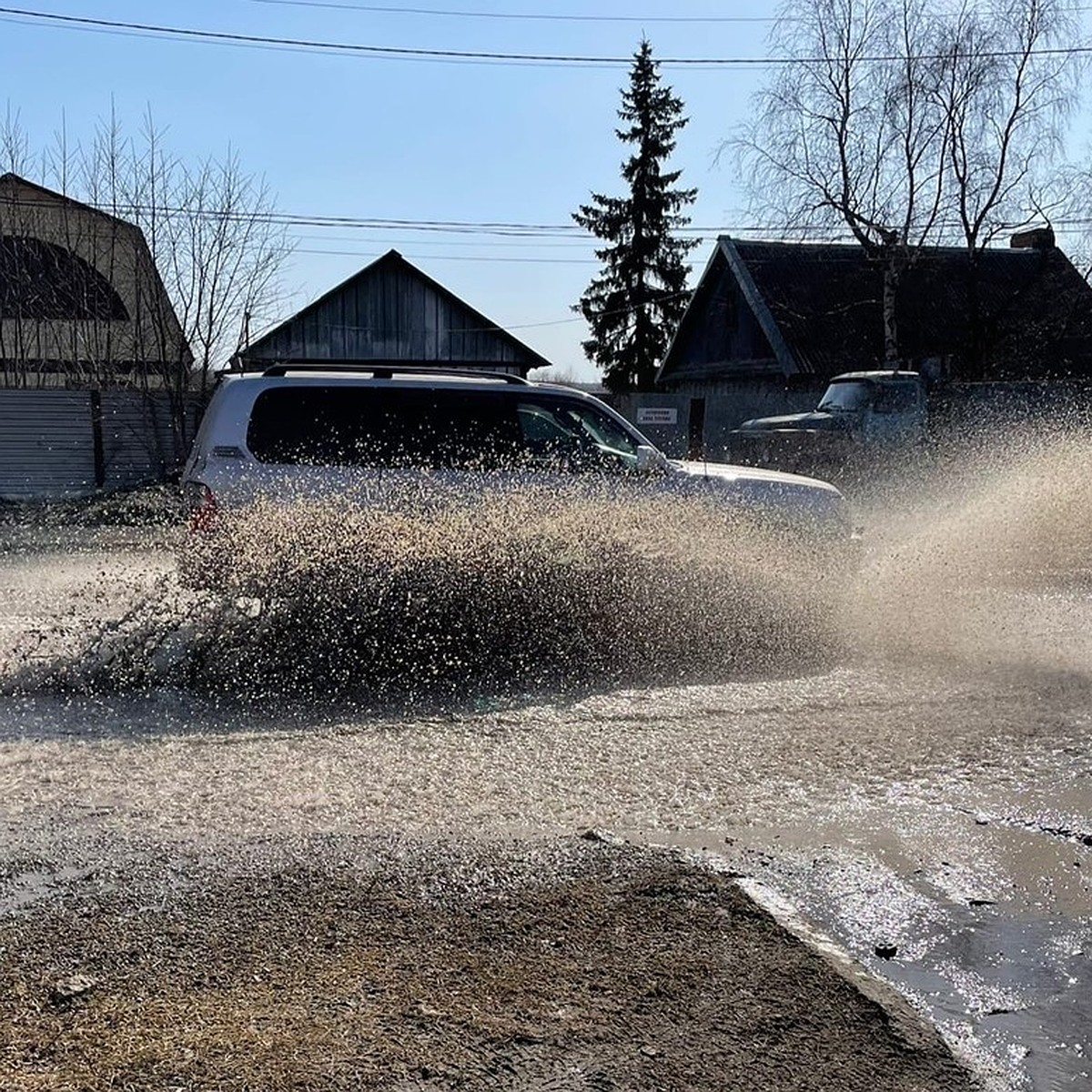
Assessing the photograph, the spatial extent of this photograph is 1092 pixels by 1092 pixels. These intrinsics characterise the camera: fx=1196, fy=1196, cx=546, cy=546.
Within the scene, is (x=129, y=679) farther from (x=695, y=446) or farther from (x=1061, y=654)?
(x=695, y=446)

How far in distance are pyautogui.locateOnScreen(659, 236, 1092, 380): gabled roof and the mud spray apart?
25215mm

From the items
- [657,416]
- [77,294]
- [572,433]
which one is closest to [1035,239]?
[657,416]

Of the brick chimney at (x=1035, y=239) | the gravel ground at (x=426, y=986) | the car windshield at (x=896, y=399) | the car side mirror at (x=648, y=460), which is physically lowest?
the gravel ground at (x=426, y=986)

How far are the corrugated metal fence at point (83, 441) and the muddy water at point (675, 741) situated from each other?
503 inches

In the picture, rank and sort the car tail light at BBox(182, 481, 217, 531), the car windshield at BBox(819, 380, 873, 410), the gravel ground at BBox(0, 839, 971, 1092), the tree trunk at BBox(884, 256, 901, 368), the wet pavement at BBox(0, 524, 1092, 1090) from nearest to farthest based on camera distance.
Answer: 1. the gravel ground at BBox(0, 839, 971, 1092)
2. the wet pavement at BBox(0, 524, 1092, 1090)
3. the car tail light at BBox(182, 481, 217, 531)
4. the car windshield at BBox(819, 380, 873, 410)
5. the tree trunk at BBox(884, 256, 901, 368)

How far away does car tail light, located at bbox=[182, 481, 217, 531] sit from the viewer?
8492 millimetres

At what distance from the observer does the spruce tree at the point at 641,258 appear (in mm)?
46719

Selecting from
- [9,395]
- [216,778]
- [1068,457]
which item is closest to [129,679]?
[216,778]

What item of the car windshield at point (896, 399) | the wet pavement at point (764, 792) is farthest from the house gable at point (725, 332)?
the wet pavement at point (764, 792)

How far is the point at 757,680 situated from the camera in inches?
279

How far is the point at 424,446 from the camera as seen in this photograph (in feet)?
29.7

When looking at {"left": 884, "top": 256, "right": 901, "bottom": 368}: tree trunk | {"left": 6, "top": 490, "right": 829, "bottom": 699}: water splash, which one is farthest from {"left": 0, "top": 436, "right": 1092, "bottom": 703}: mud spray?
{"left": 884, "top": 256, "right": 901, "bottom": 368}: tree trunk

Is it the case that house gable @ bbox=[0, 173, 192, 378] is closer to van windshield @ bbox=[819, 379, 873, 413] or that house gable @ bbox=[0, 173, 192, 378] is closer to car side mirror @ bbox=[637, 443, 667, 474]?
van windshield @ bbox=[819, 379, 873, 413]

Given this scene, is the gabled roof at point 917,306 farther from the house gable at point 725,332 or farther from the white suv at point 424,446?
the white suv at point 424,446
